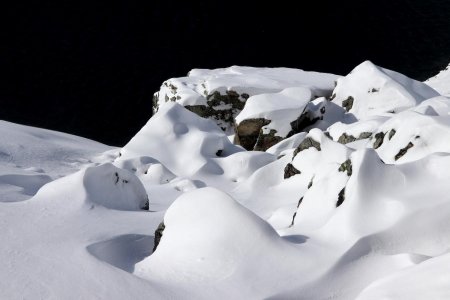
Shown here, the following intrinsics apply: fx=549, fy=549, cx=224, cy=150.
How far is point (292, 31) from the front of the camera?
1834 inches

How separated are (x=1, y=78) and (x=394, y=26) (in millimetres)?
32441

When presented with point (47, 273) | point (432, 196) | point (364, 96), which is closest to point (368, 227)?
point (432, 196)

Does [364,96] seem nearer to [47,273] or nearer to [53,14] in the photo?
[47,273]

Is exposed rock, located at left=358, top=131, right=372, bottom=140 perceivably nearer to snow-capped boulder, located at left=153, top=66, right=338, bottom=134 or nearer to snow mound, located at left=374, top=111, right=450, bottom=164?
snow mound, located at left=374, top=111, right=450, bottom=164

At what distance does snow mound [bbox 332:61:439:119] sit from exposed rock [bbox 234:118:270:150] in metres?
5.50

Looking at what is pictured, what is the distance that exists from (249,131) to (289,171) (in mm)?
7703

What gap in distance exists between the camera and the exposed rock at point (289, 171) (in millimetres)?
17511

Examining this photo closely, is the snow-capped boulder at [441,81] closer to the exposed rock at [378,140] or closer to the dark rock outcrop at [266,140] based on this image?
the dark rock outcrop at [266,140]

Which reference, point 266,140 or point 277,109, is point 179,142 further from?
point 277,109

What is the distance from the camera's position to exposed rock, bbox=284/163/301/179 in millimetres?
17511

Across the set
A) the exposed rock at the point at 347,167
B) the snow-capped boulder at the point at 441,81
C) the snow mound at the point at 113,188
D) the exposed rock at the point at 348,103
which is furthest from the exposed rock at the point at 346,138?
the snow-capped boulder at the point at 441,81

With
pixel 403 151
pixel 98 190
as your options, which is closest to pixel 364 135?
pixel 403 151

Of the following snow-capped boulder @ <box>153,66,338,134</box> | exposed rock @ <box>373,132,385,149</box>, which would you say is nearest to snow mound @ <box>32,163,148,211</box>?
exposed rock @ <box>373,132,385,149</box>

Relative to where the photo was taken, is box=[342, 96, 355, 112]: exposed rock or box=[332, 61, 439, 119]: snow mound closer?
box=[332, 61, 439, 119]: snow mound
